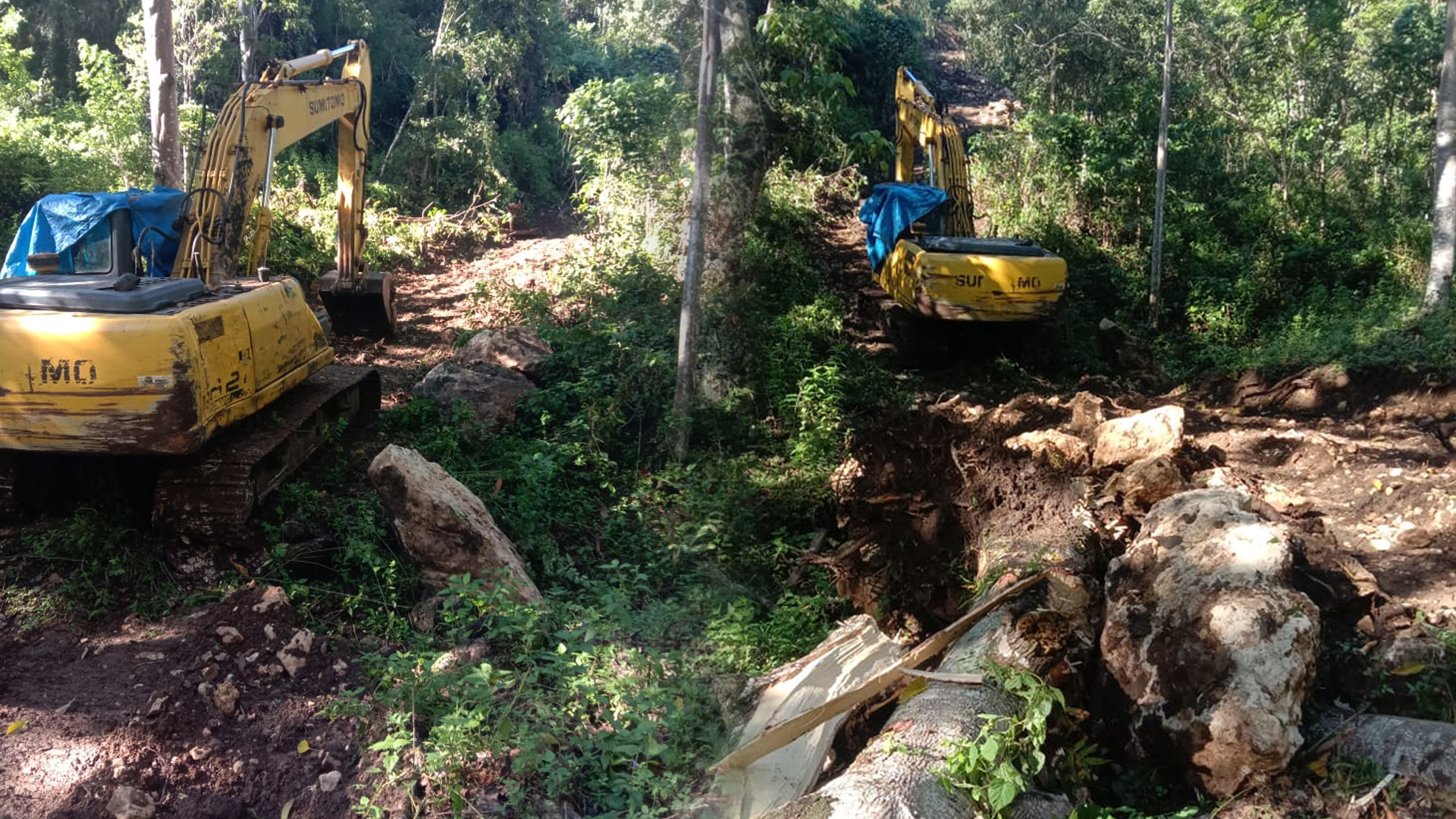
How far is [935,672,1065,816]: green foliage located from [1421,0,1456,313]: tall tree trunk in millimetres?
9451

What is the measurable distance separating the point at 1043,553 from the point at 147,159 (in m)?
13.8

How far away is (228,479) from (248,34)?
1329 cm

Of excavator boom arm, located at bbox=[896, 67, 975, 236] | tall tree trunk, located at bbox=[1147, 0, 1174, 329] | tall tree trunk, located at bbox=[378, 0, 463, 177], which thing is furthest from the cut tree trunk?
tall tree trunk, located at bbox=[378, 0, 463, 177]

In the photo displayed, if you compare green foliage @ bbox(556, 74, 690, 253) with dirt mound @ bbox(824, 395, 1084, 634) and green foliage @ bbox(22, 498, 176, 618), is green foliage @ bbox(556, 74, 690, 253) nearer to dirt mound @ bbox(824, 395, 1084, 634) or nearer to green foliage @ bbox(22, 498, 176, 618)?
dirt mound @ bbox(824, 395, 1084, 634)

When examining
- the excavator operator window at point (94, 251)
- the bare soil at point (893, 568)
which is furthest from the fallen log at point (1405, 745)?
the excavator operator window at point (94, 251)

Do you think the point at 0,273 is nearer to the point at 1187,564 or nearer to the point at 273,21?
the point at 1187,564

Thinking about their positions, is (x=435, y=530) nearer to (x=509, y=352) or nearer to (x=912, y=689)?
(x=912, y=689)

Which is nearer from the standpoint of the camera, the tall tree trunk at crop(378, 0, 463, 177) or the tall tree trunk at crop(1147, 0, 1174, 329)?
the tall tree trunk at crop(1147, 0, 1174, 329)

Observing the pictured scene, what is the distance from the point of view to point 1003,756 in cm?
382

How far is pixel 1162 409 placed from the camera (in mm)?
7234

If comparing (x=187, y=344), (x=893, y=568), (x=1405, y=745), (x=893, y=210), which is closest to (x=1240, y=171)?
(x=893, y=210)

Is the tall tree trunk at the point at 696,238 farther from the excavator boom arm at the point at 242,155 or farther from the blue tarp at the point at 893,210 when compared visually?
the blue tarp at the point at 893,210

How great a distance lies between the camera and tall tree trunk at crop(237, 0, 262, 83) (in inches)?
616

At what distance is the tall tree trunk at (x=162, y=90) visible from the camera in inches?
426
